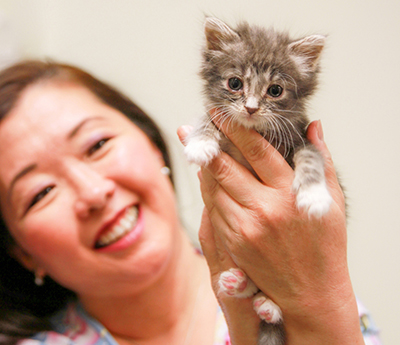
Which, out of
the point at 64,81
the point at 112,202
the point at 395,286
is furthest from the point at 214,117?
the point at 395,286

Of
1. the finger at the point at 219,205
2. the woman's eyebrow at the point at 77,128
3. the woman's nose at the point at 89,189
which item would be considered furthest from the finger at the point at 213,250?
the woman's eyebrow at the point at 77,128

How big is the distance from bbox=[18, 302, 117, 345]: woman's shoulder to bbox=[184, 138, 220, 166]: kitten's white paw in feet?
3.39

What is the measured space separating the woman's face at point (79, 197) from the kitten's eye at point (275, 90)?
67 cm

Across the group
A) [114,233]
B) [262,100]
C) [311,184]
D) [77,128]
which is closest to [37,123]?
[77,128]

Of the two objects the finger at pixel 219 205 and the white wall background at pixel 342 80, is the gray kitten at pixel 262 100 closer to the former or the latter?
the finger at pixel 219 205

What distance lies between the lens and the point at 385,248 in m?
2.13

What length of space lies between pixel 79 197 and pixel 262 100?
0.87 m

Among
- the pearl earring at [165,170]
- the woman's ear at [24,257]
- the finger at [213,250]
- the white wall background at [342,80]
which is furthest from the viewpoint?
the white wall background at [342,80]

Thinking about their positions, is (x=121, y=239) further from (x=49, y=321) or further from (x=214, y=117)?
(x=49, y=321)

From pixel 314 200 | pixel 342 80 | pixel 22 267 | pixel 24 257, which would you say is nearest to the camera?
Result: pixel 314 200

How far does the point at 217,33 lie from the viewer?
1.34 metres

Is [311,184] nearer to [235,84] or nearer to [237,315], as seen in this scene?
[235,84]

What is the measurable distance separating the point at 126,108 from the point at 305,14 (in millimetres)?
1418

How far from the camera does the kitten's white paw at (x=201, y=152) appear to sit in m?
1.23
